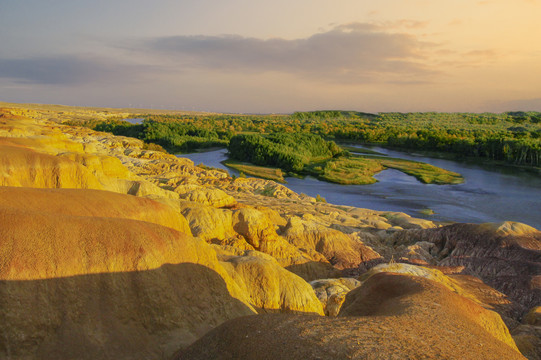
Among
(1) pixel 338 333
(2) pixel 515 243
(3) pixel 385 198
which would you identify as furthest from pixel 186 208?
(3) pixel 385 198

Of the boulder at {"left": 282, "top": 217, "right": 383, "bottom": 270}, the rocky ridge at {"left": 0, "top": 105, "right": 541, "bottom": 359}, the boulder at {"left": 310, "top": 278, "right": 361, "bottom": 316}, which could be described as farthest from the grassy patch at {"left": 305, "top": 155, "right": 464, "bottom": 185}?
the boulder at {"left": 310, "top": 278, "right": 361, "bottom": 316}

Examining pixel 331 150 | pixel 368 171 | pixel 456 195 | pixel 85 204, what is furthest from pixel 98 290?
pixel 331 150

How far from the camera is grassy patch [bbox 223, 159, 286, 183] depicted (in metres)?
66.0

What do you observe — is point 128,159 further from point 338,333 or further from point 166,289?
point 338,333

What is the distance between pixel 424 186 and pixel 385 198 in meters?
10.8

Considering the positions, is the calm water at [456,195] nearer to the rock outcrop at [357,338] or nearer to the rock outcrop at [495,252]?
the rock outcrop at [495,252]

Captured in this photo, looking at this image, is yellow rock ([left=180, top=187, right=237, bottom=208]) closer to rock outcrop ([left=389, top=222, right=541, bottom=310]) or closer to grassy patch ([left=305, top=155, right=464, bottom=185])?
rock outcrop ([left=389, top=222, right=541, bottom=310])

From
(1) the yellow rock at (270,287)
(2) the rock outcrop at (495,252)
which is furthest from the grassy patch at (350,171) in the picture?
(1) the yellow rock at (270,287)

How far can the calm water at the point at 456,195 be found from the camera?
4547 cm

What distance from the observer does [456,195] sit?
177ft

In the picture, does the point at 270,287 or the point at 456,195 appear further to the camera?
the point at 456,195

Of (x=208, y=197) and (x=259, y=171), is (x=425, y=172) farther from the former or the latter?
(x=208, y=197)

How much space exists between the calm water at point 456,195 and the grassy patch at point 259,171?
1.89 m

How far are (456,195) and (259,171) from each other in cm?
3223
